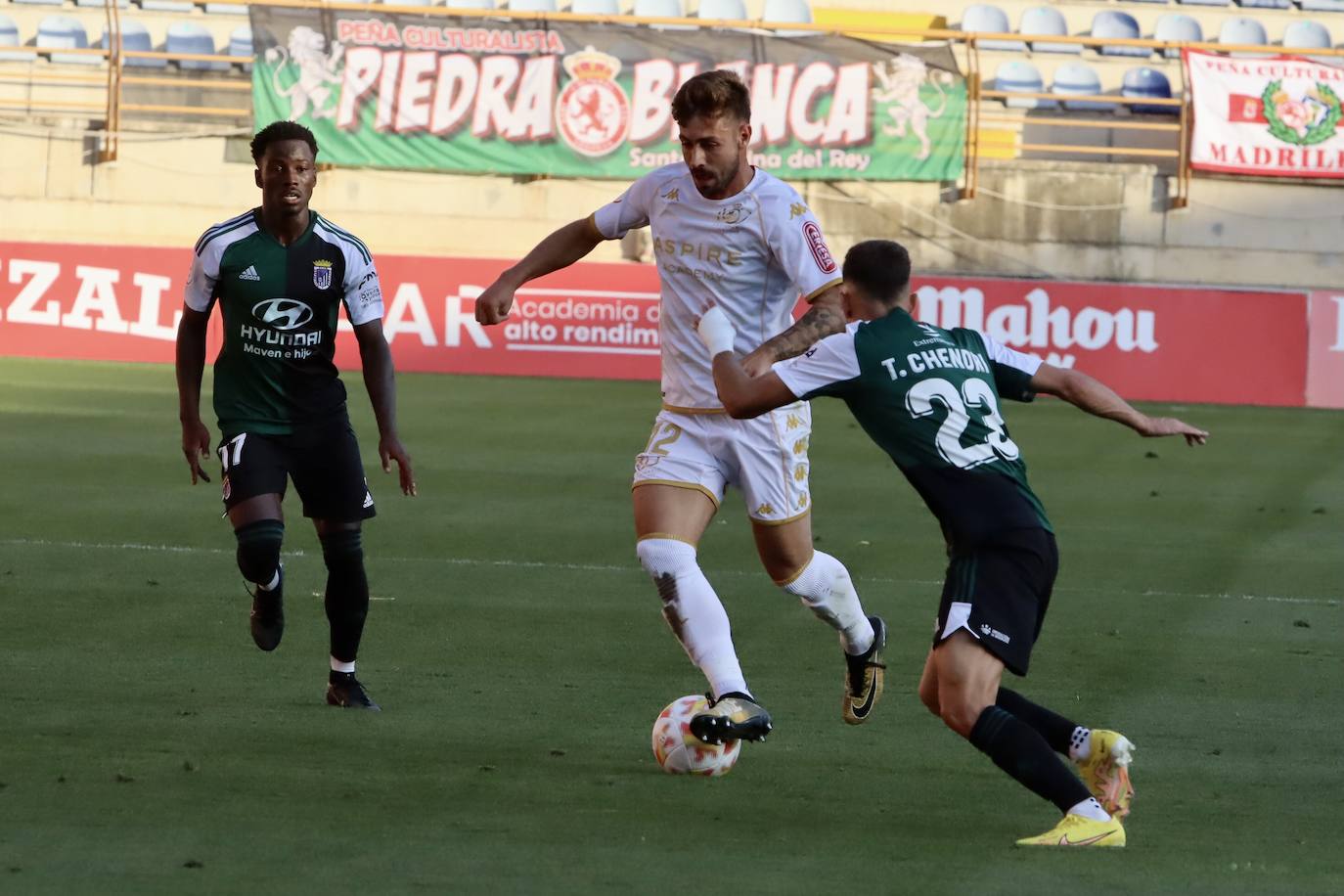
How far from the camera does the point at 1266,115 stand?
28.4 m

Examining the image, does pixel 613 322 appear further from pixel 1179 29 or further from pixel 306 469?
pixel 306 469

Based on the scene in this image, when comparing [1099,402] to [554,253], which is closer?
[1099,402]

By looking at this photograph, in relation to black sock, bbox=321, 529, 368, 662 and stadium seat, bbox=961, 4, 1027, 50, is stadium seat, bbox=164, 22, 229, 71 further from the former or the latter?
black sock, bbox=321, 529, 368, 662

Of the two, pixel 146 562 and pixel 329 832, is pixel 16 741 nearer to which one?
pixel 329 832

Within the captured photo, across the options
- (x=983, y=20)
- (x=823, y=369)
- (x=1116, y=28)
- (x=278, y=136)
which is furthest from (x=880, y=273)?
(x=1116, y=28)

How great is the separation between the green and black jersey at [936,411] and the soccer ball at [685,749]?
3.54 feet

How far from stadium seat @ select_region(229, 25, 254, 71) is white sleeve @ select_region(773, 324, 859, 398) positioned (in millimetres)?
25483

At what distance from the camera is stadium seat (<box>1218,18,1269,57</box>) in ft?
102

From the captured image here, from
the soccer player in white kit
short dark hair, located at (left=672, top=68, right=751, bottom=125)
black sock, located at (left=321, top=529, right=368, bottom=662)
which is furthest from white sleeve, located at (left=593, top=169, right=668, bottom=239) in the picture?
black sock, located at (left=321, top=529, right=368, bottom=662)

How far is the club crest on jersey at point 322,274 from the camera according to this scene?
280 inches

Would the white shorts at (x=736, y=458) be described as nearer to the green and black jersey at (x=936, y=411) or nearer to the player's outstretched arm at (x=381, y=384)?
the green and black jersey at (x=936, y=411)

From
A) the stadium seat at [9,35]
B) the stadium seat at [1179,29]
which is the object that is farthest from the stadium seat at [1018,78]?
the stadium seat at [9,35]

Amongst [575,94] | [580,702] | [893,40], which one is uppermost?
[893,40]

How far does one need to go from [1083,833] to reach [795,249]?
2.13 metres
